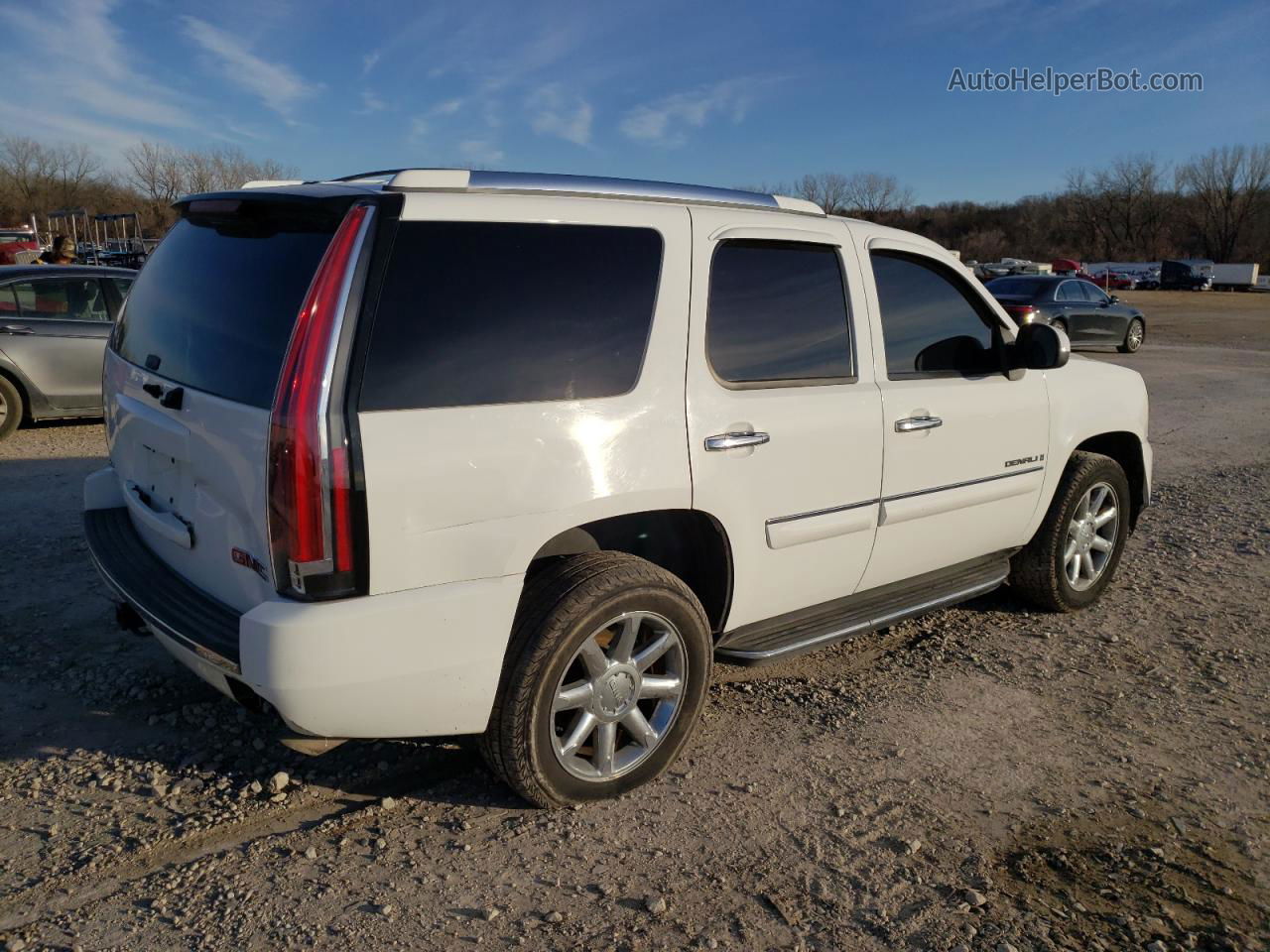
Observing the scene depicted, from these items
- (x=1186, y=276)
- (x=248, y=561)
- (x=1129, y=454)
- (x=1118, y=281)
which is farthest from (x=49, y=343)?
(x=1186, y=276)

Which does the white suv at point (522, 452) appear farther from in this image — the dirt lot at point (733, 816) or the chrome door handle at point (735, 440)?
the dirt lot at point (733, 816)

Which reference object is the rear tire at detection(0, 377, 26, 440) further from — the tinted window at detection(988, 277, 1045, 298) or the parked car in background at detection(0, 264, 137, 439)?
the tinted window at detection(988, 277, 1045, 298)

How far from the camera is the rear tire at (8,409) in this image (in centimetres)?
855

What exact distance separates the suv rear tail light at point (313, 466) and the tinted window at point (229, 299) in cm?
11

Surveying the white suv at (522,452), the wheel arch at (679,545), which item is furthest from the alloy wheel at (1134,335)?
the wheel arch at (679,545)

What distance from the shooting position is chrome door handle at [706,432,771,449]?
3.21m

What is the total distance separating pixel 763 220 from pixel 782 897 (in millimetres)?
2262

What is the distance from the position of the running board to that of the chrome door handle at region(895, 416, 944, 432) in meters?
0.69

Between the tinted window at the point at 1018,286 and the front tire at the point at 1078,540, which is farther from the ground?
the tinted window at the point at 1018,286

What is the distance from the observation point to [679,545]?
11.5 ft

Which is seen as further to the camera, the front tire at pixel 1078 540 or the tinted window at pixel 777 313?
the front tire at pixel 1078 540

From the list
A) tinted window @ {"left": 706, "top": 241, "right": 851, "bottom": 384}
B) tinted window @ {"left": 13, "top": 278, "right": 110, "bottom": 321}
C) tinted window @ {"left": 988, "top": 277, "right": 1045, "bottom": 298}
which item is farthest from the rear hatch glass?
tinted window @ {"left": 988, "top": 277, "right": 1045, "bottom": 298}

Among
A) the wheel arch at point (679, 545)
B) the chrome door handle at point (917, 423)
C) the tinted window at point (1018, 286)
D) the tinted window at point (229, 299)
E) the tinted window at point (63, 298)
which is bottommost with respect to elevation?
the wheel arch at point (679, 545)

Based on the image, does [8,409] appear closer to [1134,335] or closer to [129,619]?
[129,619]
